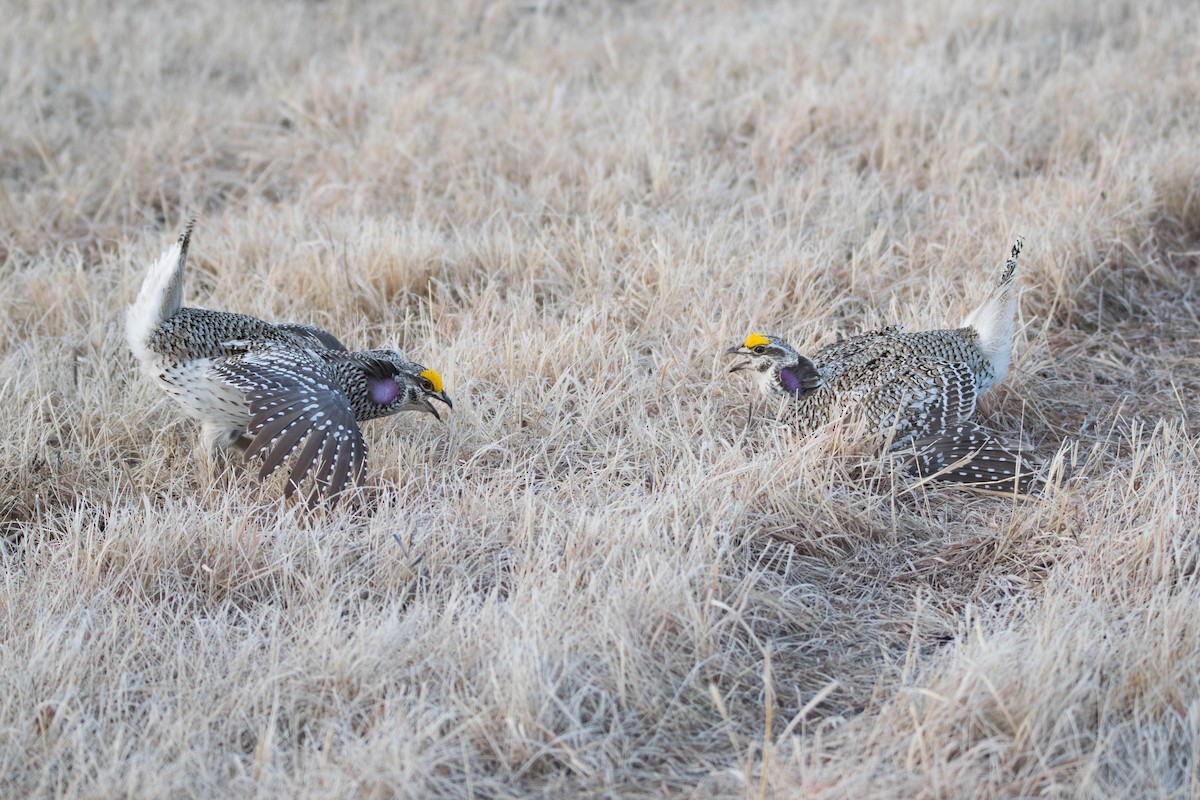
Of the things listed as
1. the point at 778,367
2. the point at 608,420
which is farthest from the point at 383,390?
the point at 778,367

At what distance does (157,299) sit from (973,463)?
290 centimetres

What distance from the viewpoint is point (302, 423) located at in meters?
3.81

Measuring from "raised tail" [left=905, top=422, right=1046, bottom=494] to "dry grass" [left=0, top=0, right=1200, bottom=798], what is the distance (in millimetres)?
89

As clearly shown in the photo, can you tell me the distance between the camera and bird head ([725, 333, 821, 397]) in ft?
14.4

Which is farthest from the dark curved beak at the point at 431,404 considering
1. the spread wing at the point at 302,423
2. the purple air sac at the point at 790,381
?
the purple air sac at the point at 790,381

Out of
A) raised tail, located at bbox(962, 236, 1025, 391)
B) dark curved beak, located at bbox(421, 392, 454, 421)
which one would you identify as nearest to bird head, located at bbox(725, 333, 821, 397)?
raised tail, located at bbox(962, 236, 1025, 391)

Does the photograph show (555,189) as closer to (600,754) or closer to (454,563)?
(454,563)

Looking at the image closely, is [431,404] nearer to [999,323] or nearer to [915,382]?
[915,382]

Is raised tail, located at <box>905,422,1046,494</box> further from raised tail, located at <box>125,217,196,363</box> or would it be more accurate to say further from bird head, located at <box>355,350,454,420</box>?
raised tail, located at <box>125,217,196,363</box>

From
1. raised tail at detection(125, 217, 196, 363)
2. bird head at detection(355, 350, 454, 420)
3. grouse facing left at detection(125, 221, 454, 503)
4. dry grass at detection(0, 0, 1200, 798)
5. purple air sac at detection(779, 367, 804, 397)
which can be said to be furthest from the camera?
purple air sac at detection(779, 367, 804, 397)

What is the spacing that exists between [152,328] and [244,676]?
1632 millimetres

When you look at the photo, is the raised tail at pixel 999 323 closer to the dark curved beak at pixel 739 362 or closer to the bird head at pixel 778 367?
the bird head at pixel 778 367

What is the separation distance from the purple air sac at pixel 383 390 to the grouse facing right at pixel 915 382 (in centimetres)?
128

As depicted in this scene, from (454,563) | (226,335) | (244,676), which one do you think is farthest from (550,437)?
(244,676)
